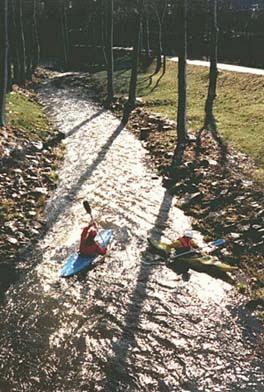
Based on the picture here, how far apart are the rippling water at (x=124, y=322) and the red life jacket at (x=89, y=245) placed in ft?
1.83

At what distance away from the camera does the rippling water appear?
11.8 m

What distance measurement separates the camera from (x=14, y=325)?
13.7 metres

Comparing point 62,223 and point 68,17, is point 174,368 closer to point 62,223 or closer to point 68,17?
point 62,223

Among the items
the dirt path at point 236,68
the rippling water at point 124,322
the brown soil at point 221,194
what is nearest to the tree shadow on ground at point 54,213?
the rippling water at point 124,322

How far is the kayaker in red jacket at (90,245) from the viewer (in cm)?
1677

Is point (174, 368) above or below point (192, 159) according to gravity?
below

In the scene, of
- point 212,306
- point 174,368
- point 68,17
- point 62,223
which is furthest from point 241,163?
point 68,17

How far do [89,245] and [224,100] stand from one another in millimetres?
19469

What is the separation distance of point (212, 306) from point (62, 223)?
24.7 ft

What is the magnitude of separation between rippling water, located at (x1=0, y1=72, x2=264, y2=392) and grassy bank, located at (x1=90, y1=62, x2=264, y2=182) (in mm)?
6661

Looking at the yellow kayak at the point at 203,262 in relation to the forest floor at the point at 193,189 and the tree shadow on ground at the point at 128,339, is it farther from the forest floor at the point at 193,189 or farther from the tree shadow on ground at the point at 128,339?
the tree shadow on ground at the point at 128,339

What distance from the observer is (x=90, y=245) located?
55.1ft

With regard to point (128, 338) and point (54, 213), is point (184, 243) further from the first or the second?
point (54, 213)

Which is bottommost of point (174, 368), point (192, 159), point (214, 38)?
point (174, 368)
